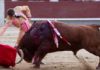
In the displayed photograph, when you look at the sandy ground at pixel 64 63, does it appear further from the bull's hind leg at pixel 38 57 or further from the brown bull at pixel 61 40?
the brown bull at pixel 61 40

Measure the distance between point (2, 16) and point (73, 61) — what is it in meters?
15.2

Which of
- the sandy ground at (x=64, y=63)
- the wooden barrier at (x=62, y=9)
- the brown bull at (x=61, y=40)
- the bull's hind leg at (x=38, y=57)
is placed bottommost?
the wooden barrier at (x=62, y=9)

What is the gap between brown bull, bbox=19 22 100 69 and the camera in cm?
760

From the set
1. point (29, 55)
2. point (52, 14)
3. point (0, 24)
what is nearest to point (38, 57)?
point (29, 55)

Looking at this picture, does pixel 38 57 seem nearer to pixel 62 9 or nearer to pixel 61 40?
pixel 61 40

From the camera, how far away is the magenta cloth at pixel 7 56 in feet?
25.0

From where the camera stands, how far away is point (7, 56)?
7.62 meters

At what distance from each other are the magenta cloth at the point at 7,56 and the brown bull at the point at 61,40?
0.21 m

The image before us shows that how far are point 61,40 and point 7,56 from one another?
0.89 m

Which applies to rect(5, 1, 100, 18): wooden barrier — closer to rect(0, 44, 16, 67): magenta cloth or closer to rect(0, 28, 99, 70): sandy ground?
rect(0, 28, 99, 70): sandy ground

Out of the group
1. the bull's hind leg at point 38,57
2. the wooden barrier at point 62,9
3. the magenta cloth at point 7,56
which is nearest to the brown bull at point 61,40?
the bull's hind leg at point 38,57

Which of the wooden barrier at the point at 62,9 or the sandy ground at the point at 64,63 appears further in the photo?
the wooden barrier at the point at 62,9

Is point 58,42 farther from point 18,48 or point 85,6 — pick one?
point 85,6

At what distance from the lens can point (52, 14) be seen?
2650 cm
